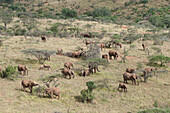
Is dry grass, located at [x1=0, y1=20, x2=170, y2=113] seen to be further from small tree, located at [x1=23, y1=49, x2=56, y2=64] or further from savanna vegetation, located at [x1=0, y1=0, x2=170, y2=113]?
small tree, located at [x1=23, y1=49, x2=56, y2=64]

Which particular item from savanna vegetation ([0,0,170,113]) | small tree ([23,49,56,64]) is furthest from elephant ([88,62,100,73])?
small tree ([23,49,56,64])

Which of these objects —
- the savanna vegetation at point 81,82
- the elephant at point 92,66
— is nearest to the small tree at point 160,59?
the savanna vegetation at point 81,82

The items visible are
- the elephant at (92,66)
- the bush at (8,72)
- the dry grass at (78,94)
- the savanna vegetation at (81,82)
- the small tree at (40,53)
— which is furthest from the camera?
the small tree at (40,53)

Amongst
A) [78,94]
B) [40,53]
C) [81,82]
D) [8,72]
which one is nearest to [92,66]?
[81,82]

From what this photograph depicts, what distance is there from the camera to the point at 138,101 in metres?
16.9

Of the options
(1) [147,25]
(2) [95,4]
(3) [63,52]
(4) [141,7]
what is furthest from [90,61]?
(2) [95,4]

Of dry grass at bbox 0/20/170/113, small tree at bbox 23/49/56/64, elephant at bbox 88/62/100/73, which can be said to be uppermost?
small tree at bbox 23/49/56/64

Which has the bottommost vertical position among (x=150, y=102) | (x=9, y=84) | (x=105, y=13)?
(x=150, y=102)

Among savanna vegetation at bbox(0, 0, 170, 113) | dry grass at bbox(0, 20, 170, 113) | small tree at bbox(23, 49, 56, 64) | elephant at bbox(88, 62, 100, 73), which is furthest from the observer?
small tree at bbox(23, 49, 56, 64)

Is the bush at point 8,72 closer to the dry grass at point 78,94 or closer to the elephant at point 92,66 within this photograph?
the dry grass at point 78,94

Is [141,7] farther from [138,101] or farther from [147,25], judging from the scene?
[138,101]

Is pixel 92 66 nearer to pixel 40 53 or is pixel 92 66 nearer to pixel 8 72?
pixel 40 53

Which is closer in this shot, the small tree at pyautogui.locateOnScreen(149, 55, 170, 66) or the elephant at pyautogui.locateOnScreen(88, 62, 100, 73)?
the elephant at pyautogui.locateOnScreen(88, 62, 100, 73)

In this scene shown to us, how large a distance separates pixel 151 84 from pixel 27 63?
13593 mm
